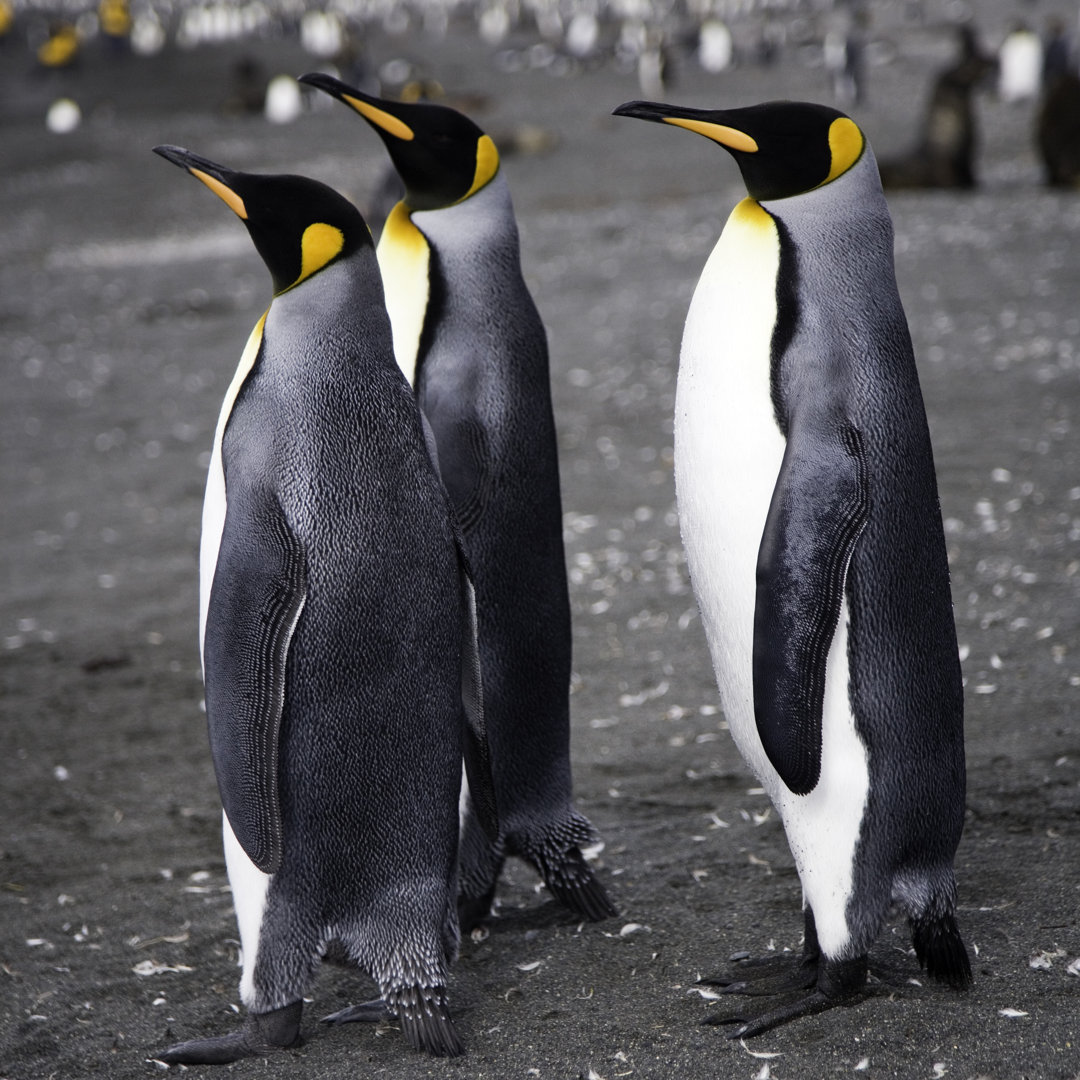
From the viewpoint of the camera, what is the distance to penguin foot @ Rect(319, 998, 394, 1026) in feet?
8.41

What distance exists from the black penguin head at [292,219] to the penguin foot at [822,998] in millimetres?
1533

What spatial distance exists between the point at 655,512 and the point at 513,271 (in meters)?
3.15

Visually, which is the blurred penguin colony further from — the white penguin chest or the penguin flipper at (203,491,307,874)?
the penguin flipper at (203,491,307,874)

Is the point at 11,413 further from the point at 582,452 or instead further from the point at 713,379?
the point at 713,379

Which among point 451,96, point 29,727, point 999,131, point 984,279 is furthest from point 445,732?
point 451,96

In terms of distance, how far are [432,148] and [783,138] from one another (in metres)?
0.84

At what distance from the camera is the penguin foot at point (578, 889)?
2.92m

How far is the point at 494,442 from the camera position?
281 centimetres

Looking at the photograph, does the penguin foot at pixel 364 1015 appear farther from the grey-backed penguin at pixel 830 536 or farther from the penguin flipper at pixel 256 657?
the grey-backed penguin at pixel 830 536

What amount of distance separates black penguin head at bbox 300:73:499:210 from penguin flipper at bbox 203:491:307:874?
92 cm

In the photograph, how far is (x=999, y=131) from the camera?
53.9 feet

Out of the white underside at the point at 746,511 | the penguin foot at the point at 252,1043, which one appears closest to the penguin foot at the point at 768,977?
the white underside at the point at 746,511

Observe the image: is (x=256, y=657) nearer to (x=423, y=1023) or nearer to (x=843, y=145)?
(x=423, y=1023)

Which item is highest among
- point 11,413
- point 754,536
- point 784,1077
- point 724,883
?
point 754,536
